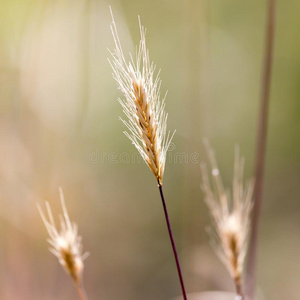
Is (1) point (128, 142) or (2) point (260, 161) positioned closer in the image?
(2) point (260, 161)

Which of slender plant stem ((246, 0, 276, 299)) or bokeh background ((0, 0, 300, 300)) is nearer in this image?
slender plant stem ((246, 0, 276, 299))

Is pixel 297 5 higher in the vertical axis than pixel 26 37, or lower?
higher

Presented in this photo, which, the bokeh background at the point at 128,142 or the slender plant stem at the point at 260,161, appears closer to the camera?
the slender plant stem at the point at 260,161

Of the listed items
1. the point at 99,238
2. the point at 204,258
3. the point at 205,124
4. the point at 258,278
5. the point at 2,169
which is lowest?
the point at 258,278

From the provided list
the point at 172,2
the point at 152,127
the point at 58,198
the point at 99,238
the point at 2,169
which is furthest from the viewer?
the point at 172,2

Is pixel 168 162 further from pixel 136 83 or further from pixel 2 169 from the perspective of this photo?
pixel 136 83

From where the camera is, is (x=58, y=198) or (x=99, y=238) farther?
(x=99, y=238)

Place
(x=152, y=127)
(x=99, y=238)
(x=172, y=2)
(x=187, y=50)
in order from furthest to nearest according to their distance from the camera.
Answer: (x=172, y=2), (x=99, y=238), (x=187, y=50), (x=152, y=127)

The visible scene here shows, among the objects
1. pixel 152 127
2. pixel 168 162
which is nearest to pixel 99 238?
pixel 168 162
